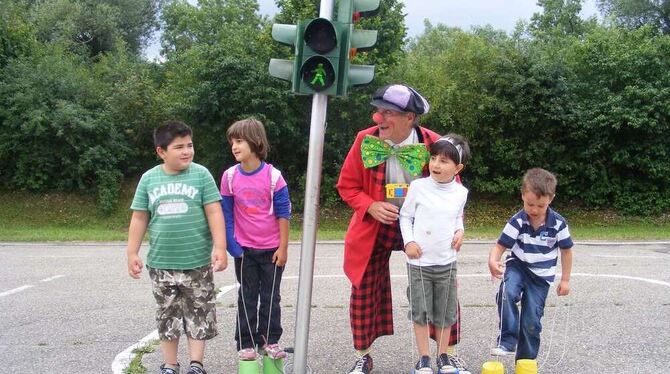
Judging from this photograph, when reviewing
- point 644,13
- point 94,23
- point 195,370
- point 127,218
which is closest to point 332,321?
point 195,370

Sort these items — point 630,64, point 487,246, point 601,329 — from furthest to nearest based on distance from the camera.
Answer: point 630,64 < point 487,246 < point 601,329

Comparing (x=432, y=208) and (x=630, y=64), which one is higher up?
(x=630, y=64)

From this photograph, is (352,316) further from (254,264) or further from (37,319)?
(37,319)

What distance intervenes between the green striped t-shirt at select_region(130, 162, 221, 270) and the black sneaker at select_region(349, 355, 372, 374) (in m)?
1.35

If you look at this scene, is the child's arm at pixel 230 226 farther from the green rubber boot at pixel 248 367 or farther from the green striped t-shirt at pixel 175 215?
the green rubber boot at pixel 248 367

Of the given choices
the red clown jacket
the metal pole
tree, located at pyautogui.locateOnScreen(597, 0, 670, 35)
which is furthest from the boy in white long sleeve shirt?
tree, located at pyautogui.locateOnScreen(597, 0, 670, 35)

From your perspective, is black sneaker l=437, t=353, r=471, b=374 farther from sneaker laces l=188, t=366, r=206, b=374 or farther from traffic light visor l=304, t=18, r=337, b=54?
traffic light visor l=304, t=18, r=337, b=54

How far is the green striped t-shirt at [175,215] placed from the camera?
4.11 m

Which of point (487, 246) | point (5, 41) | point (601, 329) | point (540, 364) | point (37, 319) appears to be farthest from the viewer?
point (5, 41)

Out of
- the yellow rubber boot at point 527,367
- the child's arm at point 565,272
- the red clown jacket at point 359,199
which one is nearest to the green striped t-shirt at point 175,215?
the red clown jacket at point 359,199

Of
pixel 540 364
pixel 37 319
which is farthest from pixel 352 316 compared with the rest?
pixel 37 319

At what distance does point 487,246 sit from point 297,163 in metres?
10.0

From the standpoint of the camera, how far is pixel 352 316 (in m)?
4.47

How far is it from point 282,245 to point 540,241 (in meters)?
1.81
